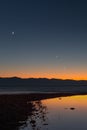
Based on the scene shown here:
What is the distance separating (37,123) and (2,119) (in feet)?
16.4

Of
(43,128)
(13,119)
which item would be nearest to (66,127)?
(43,128)

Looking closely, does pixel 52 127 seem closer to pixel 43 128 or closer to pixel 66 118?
pixel 43 128

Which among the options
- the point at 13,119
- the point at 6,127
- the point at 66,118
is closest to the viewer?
the point at 6,127

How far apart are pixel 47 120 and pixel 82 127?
632 centimetres

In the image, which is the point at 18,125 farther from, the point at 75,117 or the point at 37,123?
the point at 75,117

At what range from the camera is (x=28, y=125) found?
3459 cm

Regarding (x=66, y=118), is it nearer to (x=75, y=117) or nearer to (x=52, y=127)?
(x=75, y=117)

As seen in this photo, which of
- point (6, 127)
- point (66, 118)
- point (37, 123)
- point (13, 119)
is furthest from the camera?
point (66, 118)

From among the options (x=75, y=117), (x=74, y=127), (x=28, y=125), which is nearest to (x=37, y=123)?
(x=28, y=125)

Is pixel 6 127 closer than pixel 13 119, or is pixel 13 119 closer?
pixel 6 127

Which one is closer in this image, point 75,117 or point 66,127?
point 66,127

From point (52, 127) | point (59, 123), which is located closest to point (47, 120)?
point (59, 123)

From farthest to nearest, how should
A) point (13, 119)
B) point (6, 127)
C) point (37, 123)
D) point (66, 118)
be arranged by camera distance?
point (66, 118) < point (13, 119) < point (37, 123) < point (6, 127)

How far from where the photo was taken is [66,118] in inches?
1638
